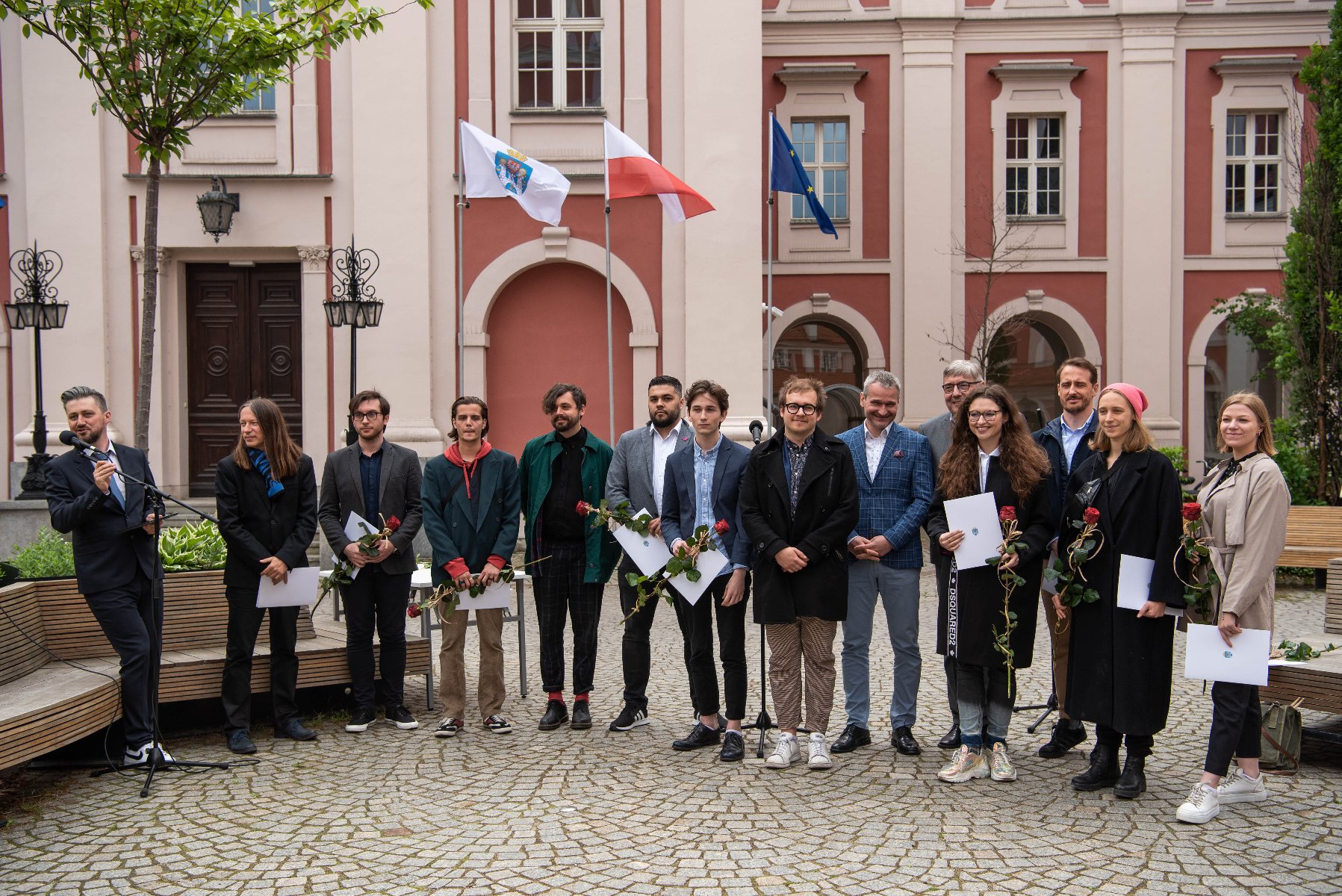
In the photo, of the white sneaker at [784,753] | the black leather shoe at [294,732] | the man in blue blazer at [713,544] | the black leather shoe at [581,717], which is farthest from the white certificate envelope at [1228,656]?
the black leather shoe at [294,732]

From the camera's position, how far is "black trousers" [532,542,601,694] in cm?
698

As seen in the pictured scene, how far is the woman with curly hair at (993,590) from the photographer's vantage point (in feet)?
18.7

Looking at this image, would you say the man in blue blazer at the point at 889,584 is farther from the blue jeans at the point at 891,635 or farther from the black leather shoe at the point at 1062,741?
the black leather shoe at the point at 1062,741


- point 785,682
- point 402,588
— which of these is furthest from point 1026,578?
point 402,588

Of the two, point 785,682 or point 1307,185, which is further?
point 1307,185

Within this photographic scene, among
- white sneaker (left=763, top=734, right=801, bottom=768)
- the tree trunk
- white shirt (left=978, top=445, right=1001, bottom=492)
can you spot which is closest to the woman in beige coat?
white shirt (left=978, top=445, right=1001, bottom=492)

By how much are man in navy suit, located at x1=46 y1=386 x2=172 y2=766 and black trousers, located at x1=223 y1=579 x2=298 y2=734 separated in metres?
0.45

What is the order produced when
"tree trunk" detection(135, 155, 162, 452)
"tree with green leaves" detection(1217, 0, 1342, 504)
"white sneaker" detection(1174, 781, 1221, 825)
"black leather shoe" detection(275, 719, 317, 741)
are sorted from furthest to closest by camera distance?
1. "tree with green leaves" detection(1217, 0, 1342, 504)
2. "tree trunk" detection(135, 155, 162, 452)
3. "black leather shoe" detection(275, 719, 317, 741)
4. "white sneaker" detection(1174, 781, 1221, 825)

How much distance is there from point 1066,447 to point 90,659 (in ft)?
17.8

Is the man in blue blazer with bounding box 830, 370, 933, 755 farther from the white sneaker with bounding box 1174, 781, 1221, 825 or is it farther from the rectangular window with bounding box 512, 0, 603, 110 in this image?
the rectangular window with bounding box 512, 0, 603, 110

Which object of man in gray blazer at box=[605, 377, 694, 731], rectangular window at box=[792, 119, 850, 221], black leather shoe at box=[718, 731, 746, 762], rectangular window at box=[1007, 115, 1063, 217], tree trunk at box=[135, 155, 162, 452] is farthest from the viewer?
rectangular window at box=[792, 119, 850, 221]

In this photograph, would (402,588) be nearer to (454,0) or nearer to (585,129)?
(585,129)

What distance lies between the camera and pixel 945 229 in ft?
64.8

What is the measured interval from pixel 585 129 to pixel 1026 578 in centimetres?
1032
